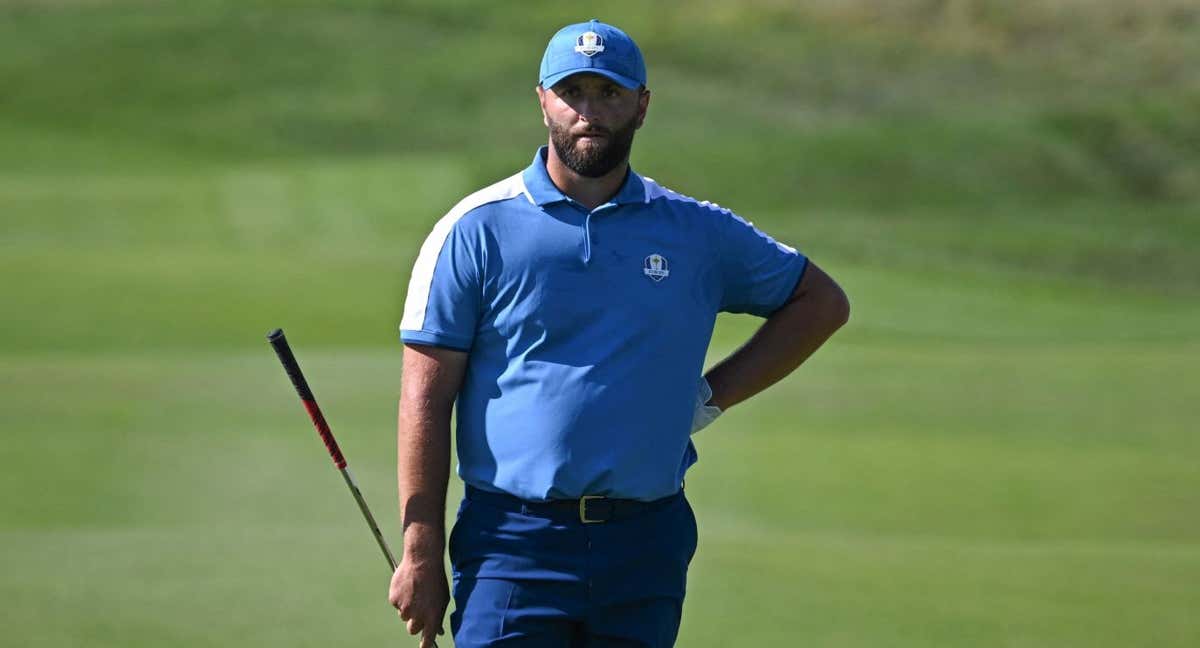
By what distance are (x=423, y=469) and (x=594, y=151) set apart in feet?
2.18

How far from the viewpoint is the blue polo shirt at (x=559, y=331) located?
3.58 m

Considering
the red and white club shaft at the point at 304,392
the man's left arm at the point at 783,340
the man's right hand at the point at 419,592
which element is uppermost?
the man's left arm at the point at 783,340

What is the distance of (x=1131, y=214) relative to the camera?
25328mm

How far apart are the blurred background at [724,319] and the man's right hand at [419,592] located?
6.68ft

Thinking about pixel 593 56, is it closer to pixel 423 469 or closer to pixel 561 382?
pixel 561 382

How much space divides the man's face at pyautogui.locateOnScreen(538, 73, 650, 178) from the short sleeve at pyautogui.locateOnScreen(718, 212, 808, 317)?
12.3 inches

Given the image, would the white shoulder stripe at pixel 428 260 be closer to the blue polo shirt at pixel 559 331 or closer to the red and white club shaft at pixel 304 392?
the blue polo shirt at pixel 559 331

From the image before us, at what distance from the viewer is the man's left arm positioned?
13.2 ft

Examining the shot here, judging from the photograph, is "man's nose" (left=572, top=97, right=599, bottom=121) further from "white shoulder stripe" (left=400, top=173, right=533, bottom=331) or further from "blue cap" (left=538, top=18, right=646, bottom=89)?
"white shoulder stripe" (left=400, top=173, right=533, bottom=331)

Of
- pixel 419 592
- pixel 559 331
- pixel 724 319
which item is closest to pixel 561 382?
pixel 559 331

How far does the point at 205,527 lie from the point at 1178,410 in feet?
18.7

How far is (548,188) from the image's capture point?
3646mm

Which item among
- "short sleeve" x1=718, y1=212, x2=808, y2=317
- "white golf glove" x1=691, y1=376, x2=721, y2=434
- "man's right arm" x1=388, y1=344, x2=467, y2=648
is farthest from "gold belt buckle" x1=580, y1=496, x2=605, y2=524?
"short sleeve" x1=718, y1=212, x2=808, y2=317

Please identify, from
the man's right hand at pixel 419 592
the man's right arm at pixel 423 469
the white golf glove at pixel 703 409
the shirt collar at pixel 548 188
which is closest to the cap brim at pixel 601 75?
the shirt collar at pixel 548 188
